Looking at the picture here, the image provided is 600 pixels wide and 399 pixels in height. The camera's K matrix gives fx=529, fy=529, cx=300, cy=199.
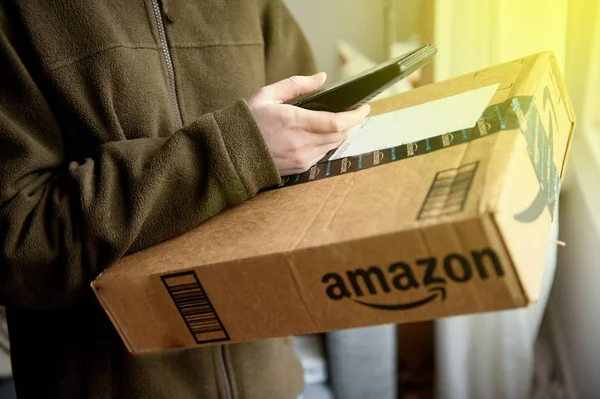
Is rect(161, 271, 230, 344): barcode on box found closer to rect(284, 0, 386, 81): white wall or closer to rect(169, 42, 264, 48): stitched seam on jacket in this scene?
rect(169, 42, 264, 48): stitched seam on jacket

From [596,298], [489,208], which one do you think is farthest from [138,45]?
[596,298]

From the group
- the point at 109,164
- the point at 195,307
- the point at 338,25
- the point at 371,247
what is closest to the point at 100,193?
the point at 109,164

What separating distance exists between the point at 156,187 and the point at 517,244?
31cm

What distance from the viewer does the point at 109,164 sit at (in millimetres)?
496

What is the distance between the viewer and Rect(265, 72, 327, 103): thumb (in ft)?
1.80

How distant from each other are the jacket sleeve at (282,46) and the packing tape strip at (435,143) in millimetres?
314

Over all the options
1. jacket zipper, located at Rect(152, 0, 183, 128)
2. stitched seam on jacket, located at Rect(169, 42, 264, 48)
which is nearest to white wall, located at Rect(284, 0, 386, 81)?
stitched seam on jacket, located at Rect(169, 42, 264, 48)

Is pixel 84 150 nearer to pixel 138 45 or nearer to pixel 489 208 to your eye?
pixel 138 45

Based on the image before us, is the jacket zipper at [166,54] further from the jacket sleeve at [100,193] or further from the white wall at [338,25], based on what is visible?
the white wall at [338,25]

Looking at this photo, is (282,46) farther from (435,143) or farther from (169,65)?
(435,143)

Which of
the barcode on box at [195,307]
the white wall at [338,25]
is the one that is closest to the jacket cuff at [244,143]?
the barcode on box at [195,307]

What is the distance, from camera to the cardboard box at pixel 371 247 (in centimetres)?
36

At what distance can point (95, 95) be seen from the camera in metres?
0.55

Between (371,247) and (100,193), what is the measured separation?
0.84 ft
